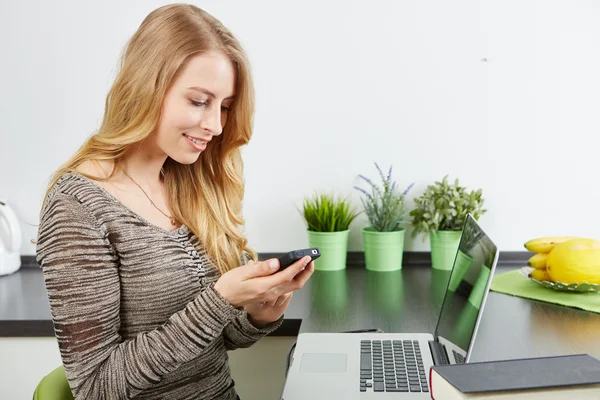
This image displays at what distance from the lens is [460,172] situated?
2.10 m

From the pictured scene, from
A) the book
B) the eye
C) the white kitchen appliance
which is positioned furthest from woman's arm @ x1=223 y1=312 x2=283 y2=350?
the white kitchen appliance

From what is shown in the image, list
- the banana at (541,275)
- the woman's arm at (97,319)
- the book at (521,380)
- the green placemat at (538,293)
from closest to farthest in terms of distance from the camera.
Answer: the book at (521,380) → the woman's arm at (97,319) → the green placemat at (538,293) → the banana at (541,275)

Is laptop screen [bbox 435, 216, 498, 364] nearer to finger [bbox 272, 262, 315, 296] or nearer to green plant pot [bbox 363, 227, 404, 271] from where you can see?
finger [bbox 272, 262, 315, 296]

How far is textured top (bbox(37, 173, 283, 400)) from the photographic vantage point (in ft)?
3.55

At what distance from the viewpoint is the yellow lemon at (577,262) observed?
1.61 m

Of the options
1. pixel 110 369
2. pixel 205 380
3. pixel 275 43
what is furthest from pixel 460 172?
pixel 110 369

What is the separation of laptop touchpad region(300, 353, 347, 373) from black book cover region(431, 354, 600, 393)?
46 centimetres

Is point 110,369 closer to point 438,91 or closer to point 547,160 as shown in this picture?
point 438,91

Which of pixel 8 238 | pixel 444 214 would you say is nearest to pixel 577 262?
pixel 444 214

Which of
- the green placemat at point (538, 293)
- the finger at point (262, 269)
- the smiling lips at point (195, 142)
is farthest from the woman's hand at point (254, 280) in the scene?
the green placemat at point (538, 293)

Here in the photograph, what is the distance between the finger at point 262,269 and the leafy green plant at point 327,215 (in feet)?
3.05

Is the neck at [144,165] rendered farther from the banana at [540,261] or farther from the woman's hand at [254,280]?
the banana at [540,261]

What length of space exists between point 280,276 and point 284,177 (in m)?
1.07

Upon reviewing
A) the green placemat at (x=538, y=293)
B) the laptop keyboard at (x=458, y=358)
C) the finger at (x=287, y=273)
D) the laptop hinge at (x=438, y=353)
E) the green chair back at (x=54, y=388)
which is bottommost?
the green chair back at (x=54, y=388)
